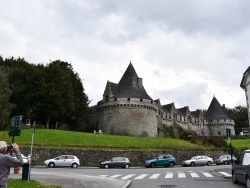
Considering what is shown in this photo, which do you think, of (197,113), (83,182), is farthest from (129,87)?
(83,182)

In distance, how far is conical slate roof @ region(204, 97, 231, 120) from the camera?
82575mm

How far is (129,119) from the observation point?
55.5 meters

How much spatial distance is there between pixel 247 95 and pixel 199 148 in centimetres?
1045

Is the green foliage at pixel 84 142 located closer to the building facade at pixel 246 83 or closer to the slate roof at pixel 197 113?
the building facade at pixel 246 83

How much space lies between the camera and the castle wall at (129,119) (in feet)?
181

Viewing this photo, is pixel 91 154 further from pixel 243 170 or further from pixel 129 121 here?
pixel 243 170

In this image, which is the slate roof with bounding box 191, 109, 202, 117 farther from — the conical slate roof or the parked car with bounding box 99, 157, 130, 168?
the parked car with bounding box 99, 157, 130, 168

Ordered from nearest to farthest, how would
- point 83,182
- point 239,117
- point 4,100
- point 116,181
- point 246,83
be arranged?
point 83,182 < point 116,181 < point 246,83 < point 4,100 < point 239,117

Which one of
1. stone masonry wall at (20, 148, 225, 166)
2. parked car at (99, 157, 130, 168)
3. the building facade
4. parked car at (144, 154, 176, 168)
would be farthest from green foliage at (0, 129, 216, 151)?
the building facade

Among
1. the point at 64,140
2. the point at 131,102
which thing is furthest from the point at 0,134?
the point at 131,102

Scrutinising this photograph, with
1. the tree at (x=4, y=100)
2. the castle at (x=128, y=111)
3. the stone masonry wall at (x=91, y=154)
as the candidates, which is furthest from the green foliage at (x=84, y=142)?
the castle at (x=128, y=111)

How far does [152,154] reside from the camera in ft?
130

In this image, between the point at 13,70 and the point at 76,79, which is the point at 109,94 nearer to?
the point at 76,79

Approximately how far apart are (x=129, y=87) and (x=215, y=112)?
36.4 m
